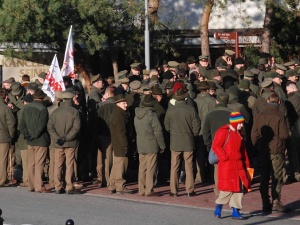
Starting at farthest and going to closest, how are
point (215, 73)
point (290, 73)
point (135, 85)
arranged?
point (290, 73)
point (215, 73)
point (135, 85)

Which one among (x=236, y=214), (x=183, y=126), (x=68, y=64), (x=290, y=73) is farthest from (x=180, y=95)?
(x=290, y=73)

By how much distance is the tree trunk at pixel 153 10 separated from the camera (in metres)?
29.4

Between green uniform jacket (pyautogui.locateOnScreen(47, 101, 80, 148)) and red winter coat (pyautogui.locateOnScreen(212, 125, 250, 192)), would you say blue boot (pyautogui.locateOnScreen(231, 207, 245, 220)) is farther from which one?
green uniform jacket (pyautogui.locateOnScreen(47, 101, 80, 148))

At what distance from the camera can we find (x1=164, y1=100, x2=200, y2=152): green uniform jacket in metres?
17.7

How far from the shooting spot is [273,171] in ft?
51.9

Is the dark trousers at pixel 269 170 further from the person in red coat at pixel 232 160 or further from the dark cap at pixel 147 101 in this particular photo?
the dark cap at pixel 147 101

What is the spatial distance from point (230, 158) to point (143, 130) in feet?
10.2

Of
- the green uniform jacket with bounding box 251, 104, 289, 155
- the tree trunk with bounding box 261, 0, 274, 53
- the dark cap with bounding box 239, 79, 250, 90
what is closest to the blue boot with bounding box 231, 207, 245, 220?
the green uniform jacket with bounding box 251, 104, 289, 155

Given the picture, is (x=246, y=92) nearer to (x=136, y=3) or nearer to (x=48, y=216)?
(x=48, y=216)

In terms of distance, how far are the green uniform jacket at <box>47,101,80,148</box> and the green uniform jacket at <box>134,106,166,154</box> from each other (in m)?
1.13

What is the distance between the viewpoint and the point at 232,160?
15.1 m

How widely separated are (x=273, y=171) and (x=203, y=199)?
7.13 feet

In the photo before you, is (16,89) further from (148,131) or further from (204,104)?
(204,104)

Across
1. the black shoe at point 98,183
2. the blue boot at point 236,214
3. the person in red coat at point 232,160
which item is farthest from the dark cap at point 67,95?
the blue boot at point 236,214
